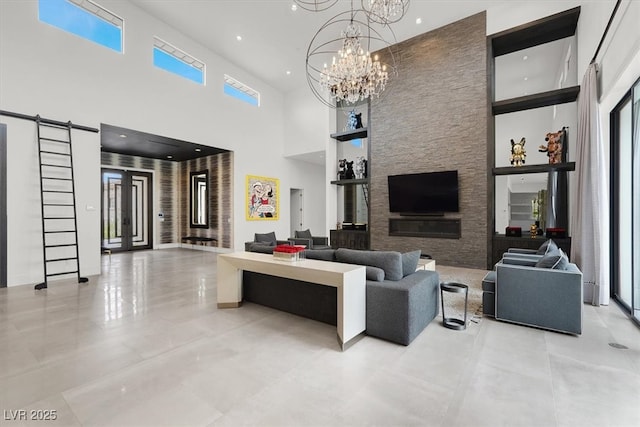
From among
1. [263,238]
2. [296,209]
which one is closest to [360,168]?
[263,238]

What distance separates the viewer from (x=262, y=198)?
9.81m

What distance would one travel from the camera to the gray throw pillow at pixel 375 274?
9.71 feet

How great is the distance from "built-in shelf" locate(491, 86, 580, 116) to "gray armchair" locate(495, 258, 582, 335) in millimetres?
4172

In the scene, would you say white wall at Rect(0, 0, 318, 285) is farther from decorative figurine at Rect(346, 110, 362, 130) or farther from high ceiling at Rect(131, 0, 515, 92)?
decorative figurine at Rect(346, 110, 362, 130)

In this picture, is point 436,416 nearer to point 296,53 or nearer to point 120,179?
point 296,53

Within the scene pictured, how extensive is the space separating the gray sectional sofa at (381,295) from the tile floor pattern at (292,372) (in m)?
0.14

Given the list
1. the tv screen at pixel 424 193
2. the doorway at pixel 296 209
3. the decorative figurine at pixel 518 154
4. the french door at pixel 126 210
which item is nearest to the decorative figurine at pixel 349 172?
the tv screen at pixel 424 193

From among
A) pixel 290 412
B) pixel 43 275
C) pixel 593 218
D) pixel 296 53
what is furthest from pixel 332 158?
pixel 290 412

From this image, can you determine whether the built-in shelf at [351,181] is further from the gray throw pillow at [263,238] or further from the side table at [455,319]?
the side table at [455,319]

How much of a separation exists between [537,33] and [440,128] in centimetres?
265

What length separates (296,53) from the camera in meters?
8.11

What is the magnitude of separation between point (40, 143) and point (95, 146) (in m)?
0.83

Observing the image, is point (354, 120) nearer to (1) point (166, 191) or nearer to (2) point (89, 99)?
(2) point (89, 99)

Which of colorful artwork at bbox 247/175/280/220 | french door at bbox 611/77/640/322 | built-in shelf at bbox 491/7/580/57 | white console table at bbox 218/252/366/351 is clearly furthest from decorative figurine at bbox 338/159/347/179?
french door at bbox 611/77/640/322
